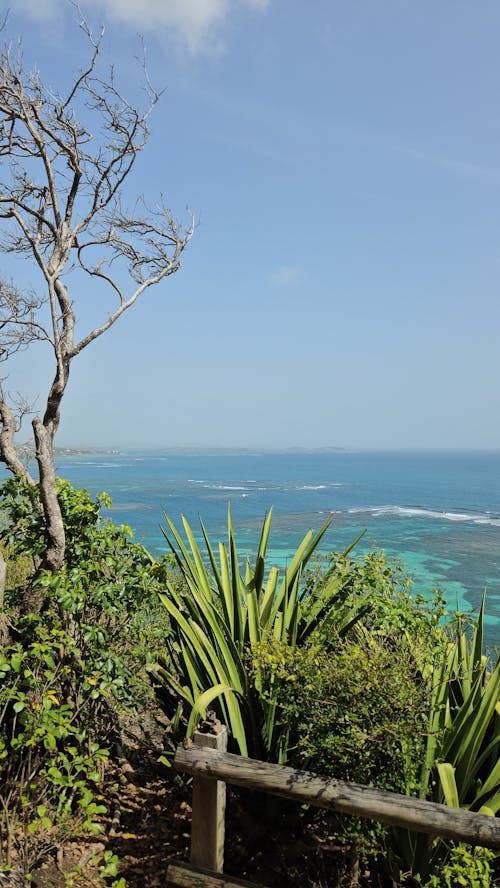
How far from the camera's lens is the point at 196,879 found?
2721mm

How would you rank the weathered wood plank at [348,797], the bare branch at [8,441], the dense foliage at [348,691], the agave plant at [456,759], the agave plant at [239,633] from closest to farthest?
the weathered wood plank at [348,797], the dense foliage at [348,691], the agave plant at [456,759], the agave plant at [239,633], the bare branch at [8,441]

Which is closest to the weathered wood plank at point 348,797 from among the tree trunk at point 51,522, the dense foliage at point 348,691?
the dense foliage at point 348,691

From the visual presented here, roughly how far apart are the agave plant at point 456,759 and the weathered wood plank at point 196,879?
77cm

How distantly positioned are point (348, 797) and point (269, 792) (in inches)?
13.3

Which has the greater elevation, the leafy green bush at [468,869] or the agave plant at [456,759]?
the agave plant at [456,759]

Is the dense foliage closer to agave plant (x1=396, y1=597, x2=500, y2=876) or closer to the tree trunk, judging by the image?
agave plant (x1=396, y1=597, x2=500, y2=876)

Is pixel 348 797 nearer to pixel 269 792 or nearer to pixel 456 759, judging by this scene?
pixel 269 792

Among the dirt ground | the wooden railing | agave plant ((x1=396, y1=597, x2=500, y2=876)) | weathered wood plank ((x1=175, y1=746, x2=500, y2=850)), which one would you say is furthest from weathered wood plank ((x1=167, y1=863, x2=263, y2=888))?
agave plant ((x1=396, y1=597, x2=500, y2=876))

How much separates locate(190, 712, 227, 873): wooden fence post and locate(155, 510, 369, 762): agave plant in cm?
16

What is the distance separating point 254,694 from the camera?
10.6ft

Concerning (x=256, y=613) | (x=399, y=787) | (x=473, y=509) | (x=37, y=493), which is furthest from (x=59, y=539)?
(x=473, y=509)

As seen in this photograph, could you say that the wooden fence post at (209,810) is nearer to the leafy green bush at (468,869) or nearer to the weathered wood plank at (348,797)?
the weathered wood plank at (348,797)

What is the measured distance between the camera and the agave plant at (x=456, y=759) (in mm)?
2781

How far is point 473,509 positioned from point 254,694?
4856 cm
